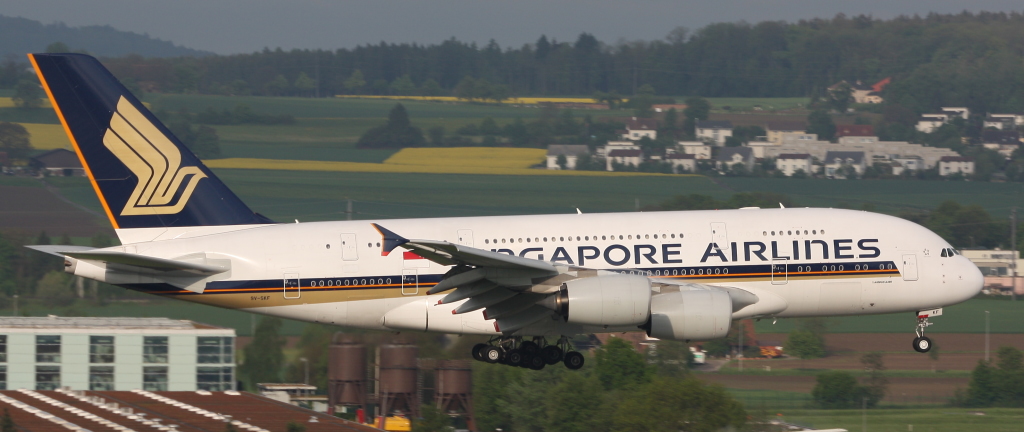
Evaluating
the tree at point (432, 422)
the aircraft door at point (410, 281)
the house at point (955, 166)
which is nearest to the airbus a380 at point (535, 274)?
the aircraft door at point (410, 281)

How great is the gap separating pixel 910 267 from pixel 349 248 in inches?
568

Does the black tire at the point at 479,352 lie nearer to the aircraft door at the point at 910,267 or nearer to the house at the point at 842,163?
the aircraft door at the point at 910,267

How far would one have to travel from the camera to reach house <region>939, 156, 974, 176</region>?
185 metres

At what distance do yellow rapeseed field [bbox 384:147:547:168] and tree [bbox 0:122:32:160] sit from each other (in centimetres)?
4839

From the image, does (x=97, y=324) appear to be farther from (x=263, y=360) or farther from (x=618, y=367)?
(x=618, y=367)

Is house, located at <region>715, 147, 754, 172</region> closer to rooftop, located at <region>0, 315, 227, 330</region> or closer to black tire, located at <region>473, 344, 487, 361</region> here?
rooftop, located at <region>0, 315, 227, 330</region>

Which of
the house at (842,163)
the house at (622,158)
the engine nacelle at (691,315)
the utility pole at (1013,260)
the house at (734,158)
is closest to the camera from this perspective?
the engine nacelle at (691,315)

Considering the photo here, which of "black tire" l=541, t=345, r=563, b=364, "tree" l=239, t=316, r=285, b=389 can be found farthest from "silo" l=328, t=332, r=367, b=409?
"black tire" l=541, t=345, r=563, b=364

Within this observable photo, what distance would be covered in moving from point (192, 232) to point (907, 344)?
223 feet

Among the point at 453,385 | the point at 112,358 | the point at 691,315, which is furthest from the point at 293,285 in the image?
the point at 453,385

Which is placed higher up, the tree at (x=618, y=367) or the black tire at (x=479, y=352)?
the black tire at (x=479, y=352)

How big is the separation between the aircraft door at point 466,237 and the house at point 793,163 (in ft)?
515

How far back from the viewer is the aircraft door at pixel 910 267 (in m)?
33.3

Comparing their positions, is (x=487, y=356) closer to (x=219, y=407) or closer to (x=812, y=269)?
(x=812, y=269)
